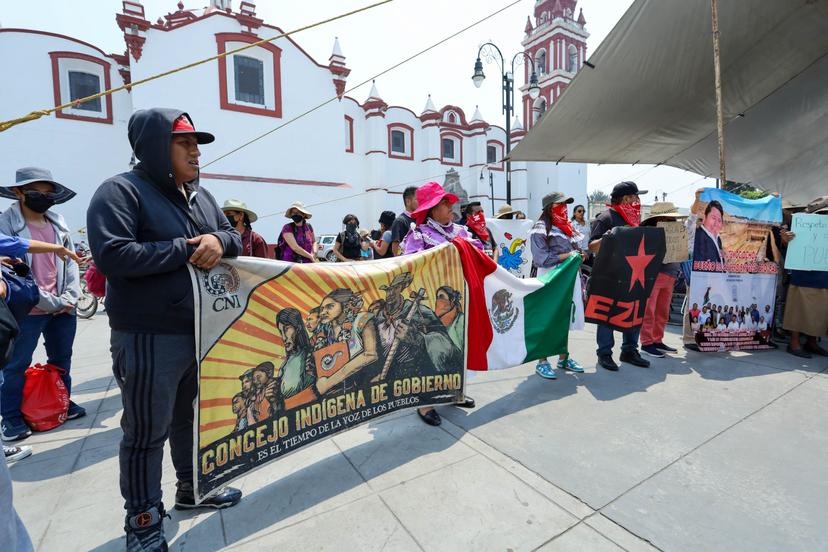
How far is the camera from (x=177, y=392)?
1998 millimetres

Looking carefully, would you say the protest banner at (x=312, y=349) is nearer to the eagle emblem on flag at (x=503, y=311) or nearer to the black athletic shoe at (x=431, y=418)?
the black athletic shoe at (x=431, y=418)

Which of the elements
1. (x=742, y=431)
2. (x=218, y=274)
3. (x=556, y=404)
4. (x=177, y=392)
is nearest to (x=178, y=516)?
(x=177, y=392)

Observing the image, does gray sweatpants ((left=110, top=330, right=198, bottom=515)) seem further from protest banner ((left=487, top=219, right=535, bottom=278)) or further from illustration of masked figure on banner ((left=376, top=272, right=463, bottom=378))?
protest banner ((left=487, top=219, right=535, bottom=278))

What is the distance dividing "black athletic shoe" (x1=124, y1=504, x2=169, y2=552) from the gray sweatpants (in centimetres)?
3

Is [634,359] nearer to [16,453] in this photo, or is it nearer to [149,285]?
[149,285]

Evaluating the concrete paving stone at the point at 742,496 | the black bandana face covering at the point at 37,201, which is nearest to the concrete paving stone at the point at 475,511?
the concrete paving stone at the point at 742,496

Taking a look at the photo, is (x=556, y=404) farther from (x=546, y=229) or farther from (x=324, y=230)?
(x=324, y=230)

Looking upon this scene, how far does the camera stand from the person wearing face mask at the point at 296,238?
210 inches

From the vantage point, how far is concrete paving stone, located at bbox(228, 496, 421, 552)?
5.98ft

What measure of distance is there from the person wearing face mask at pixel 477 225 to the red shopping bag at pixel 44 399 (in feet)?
15.1

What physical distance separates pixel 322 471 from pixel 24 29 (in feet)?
88.2

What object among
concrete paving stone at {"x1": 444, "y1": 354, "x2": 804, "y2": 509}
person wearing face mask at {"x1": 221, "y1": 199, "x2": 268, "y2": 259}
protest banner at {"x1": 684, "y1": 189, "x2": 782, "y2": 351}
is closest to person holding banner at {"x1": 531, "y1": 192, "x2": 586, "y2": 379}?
concrete paving stone at {"x1": 444, "y1": 354, "x2": 804, "y2": 509}

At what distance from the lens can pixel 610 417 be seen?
3.05m

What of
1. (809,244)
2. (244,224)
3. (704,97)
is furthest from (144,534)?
(704,97)
